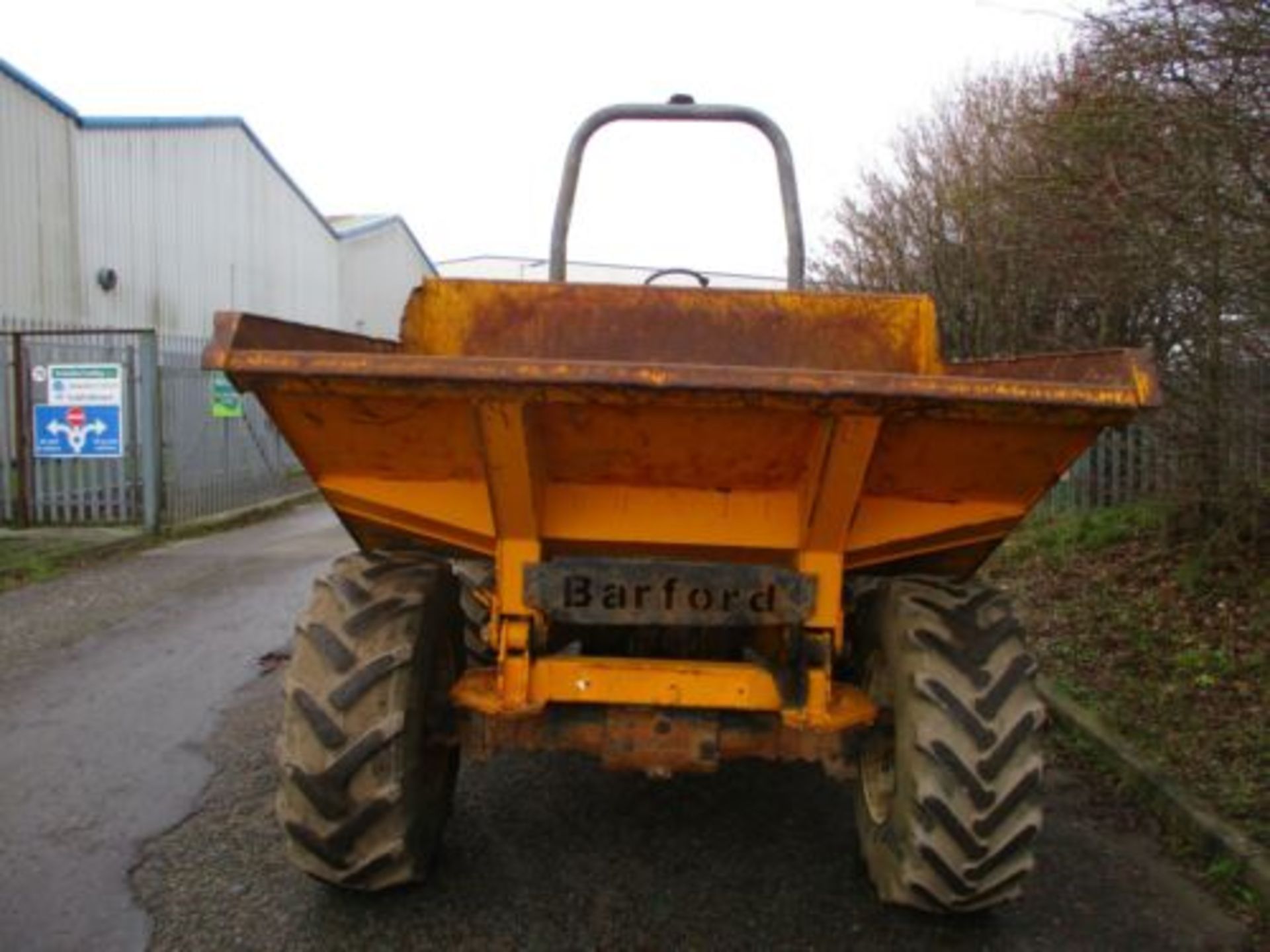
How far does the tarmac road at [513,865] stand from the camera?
334 centimetres

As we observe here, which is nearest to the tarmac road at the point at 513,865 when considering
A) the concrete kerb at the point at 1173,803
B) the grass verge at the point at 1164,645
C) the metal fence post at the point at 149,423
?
the concrete kerb at the point at 1173,803

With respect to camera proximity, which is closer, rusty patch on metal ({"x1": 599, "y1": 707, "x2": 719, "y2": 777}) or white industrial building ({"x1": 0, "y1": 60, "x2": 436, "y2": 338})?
rusty patch on metal ({"x1": 599, "y1": 707, "x2": 719, "y2": 777})

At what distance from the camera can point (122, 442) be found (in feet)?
40.2

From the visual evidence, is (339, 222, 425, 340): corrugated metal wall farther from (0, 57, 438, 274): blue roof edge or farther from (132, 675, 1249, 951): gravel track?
(132, 675, 1249, 951): gravel track

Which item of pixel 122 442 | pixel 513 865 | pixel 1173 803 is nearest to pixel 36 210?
pixel 122 442

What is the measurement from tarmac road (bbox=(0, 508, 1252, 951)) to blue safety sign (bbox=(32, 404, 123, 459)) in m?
7.03

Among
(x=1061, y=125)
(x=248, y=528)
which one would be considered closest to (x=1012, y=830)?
(x=1061, y=125)

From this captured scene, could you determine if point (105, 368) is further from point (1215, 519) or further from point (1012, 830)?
point (1012, 830)

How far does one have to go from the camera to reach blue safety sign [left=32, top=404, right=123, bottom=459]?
39.4ft

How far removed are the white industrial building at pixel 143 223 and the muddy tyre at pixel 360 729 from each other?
35.2 feet

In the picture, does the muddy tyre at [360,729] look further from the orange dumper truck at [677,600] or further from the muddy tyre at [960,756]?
the muddy tyre at [960,756]

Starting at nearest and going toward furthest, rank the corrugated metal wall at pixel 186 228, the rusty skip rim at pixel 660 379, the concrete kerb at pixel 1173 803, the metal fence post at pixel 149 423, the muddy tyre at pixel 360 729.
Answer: the rusty skip rim at pixel 660 379, the muddy tyre at pixel 360 729, the concrete kerb at pixel 1173 803, the metal fence post at pixel 149 423, the corrugated metal wall at pixel 186 228

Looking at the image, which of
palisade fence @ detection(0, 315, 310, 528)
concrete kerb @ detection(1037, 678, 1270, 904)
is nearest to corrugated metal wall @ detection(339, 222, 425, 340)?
palisade fence @ detection(0, 315, 310, 528)

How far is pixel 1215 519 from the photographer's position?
684 centimetres
